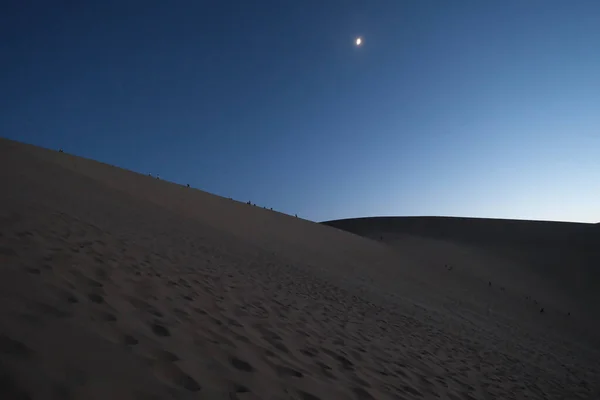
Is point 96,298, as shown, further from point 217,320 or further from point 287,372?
point 287,372

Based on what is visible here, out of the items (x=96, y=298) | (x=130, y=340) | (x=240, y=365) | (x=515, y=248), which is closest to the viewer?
(x=130, y=340)

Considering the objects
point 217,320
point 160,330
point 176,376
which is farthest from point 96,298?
point 176,376

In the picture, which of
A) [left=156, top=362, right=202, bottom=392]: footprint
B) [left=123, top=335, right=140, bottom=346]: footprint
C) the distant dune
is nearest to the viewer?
[left=156, top=362, right=202, bottom=392]: footprint

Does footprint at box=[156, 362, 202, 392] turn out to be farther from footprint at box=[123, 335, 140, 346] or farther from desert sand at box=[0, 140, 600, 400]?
footprint at box=[123, 335, 140, 346]

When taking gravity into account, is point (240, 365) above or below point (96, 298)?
below

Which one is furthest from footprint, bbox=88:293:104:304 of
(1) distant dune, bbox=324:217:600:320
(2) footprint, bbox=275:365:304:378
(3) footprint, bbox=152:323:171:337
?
(1) distant dune, bbox=324:217:600:320

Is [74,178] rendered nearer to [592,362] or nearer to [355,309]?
[355,309]

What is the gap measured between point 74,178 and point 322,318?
13.5 metres

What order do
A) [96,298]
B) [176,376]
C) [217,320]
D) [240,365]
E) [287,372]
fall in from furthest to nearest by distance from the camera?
[217,320], [96,298], [287,372], [240,365], [176,376]

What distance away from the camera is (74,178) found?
13.8 m

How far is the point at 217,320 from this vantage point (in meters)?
3.95

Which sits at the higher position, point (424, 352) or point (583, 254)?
point (583, 254)

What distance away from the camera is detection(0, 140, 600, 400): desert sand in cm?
246

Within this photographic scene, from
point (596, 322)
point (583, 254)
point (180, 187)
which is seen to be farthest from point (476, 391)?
point (583, 254)
